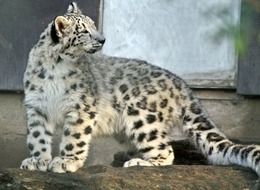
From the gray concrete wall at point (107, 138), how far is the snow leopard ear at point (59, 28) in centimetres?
129

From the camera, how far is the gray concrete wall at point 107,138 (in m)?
5.55

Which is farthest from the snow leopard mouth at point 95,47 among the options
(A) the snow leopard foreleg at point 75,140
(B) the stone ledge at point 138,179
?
(B) the stone ledge at point 138,179

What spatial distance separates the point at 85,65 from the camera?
4.70 meters

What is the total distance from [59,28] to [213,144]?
4.35 feet

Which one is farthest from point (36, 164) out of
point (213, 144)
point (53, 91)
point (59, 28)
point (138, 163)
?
point (213, 144)

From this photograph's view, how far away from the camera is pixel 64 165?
4.15 metres

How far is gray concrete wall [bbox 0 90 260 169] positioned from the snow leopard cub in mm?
906

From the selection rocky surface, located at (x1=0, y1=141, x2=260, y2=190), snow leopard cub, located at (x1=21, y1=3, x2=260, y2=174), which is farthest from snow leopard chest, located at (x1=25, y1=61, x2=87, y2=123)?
rocky surface, located at (x1=0, y1=141, x2=260, y2=190)

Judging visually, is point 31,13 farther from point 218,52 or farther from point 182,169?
point 182,169

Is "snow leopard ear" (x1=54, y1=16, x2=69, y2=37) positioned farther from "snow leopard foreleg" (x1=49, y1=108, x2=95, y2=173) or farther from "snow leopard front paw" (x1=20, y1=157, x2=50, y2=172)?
"snow leopard front paw" (x1=20, y1=157, x2=50, y2=172)

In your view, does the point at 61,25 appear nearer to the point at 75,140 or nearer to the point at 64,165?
the point at 75,140

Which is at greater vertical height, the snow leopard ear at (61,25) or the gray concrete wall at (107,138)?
the snow leopard ear at (61,25)

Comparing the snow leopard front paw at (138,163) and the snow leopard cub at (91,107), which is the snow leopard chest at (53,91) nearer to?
the snow leopard cub at (91,107)

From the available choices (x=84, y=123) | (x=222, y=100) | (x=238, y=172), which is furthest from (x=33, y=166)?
(x=222, y=100)
